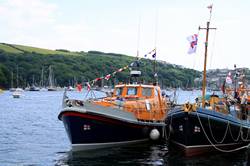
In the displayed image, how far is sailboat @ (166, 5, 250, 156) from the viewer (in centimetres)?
2056

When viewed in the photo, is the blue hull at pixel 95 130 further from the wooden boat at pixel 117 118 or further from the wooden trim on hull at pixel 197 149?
the wooden trim on hull at pixel 197 149

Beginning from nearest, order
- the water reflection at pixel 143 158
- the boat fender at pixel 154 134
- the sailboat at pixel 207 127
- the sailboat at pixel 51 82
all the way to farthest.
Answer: the water reflection at pixel 143 158 → the sailboat at pixel 207 127 → the boat fender at pixel 154 134 → the sailboat at pixel 51 82

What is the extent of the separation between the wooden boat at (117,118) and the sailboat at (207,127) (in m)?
1.46

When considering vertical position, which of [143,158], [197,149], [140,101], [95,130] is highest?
[140,101]

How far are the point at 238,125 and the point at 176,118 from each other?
2981 mm

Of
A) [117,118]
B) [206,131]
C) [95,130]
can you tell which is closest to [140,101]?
[117,118]

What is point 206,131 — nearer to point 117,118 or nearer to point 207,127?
point 207,127

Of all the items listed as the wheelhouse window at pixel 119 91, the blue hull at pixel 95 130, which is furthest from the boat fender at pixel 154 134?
the wheelhouse window at pixel 119 91

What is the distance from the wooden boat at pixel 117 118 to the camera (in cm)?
2156

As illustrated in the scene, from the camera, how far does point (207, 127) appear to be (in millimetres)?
20750

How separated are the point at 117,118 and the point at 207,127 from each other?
14.2 ft

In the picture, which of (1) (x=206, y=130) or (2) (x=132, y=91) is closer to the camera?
(1) (x=206, y=130)

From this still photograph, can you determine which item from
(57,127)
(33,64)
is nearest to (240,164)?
(57,127)

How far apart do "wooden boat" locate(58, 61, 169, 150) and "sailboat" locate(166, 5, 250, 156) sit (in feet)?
4.80
